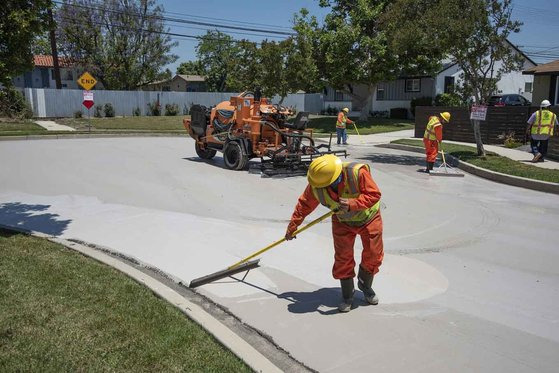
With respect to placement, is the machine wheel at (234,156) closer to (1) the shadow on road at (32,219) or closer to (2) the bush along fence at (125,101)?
(1) the shadow on road at (32,219)

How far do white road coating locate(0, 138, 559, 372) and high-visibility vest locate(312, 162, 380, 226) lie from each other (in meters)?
0.90

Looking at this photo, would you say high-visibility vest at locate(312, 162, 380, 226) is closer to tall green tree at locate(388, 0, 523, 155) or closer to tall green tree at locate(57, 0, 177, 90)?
tall green tree at locate(388, 0, 523, 155)

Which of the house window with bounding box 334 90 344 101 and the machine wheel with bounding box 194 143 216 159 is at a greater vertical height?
the house window with bounding box 334 90 344 101

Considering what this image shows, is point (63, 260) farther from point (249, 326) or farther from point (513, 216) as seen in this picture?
point (513, 216)

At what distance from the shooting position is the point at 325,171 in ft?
14.7

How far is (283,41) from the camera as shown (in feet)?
97.0

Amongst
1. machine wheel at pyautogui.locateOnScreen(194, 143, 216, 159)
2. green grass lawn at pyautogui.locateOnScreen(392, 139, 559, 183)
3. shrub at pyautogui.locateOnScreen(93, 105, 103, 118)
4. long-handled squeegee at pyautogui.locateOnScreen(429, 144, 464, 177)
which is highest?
shrub at pyautogui.locateOnScreen(93, 105, 103, 118)

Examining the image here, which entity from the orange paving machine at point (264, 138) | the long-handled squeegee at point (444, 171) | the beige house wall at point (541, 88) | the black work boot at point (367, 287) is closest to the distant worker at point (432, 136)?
the long-handled squeegee at point (444, 171)

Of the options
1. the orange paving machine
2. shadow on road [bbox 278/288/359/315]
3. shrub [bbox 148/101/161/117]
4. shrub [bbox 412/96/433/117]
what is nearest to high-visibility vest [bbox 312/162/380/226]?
shadow on road [bbox 278/288/359/315]

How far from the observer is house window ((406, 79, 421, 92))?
37312 millimetres

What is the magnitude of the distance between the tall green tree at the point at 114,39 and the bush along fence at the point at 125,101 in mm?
6006

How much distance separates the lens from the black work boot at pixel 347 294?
4.84 metres


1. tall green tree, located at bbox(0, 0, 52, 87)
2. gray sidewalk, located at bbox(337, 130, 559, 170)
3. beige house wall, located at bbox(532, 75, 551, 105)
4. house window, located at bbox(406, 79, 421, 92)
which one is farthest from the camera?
house window, located at bbox(406, 79, 421, 92)

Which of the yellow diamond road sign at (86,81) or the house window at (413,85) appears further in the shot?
the house window at (413,85)
